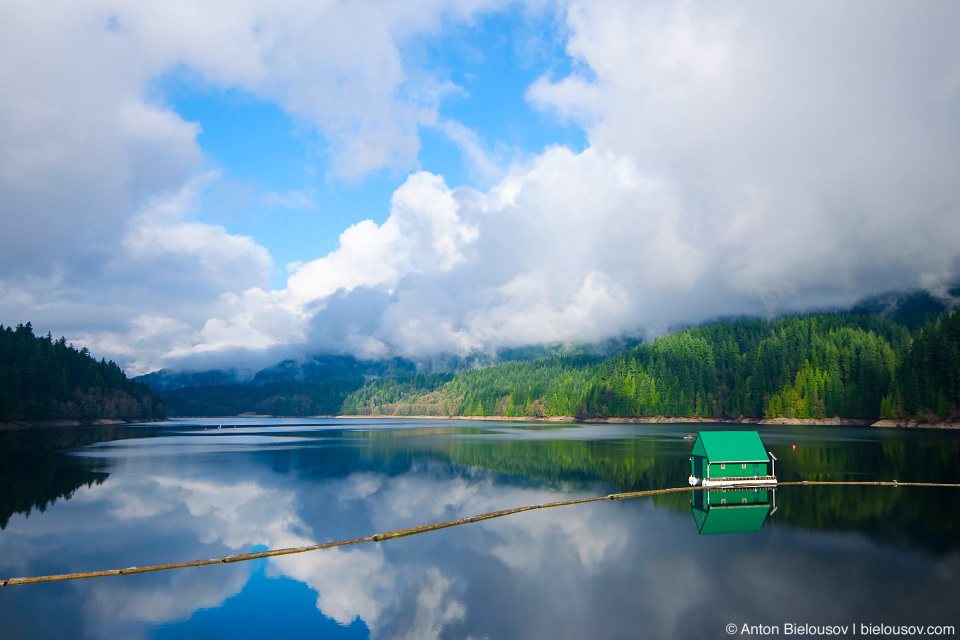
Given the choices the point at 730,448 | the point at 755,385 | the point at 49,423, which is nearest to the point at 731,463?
the point at 730,448

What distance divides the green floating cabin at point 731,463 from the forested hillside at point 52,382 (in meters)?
131

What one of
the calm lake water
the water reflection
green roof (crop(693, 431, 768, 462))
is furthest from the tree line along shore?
the water reflection

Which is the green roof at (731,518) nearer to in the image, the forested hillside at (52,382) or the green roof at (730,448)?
the green roof at (730,448)

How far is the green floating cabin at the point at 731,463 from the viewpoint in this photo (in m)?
46.0

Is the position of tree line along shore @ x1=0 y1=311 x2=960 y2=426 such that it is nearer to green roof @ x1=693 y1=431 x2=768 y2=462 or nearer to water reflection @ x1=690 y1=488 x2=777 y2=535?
green roof @ x1=693 y1=431 x2=768 y2=462

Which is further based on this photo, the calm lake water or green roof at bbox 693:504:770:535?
green roof at bbox 693:504:770:535

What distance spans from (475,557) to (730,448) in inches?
1122

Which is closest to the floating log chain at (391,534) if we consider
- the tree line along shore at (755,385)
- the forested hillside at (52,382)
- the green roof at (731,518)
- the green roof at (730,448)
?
the green roof at (730,448)

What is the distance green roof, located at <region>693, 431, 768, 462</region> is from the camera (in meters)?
46.5

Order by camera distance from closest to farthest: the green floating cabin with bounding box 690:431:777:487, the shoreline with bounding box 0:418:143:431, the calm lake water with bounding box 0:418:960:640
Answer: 1. the calm lake water with bounding box 0:418:960:640
2. the green floating cabin with bounding box 690:431:777:487
3. the shoreline with bounding box 0:418:143:431

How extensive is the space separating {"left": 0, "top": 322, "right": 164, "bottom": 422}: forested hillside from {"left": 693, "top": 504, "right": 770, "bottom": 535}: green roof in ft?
435

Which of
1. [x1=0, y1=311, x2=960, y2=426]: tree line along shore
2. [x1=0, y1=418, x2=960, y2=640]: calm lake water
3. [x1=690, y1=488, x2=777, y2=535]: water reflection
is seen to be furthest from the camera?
[x1=0, y1=311, x2=960, y2=426]: tree line along shore

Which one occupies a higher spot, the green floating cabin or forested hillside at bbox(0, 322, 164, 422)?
forested hillside at bbox(0, 322, 164, 422)

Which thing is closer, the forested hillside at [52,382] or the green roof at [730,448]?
the green roof at [730,448]
